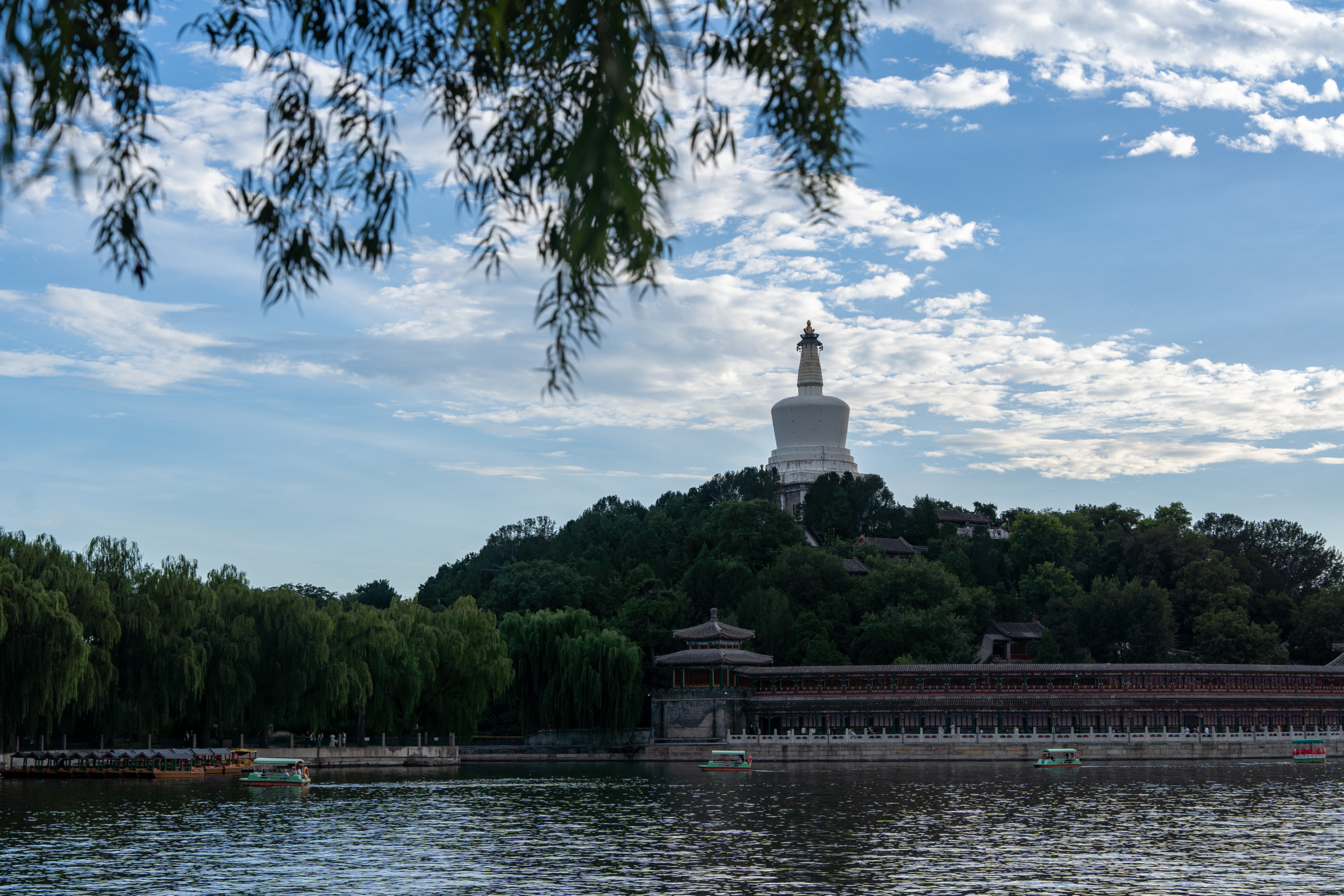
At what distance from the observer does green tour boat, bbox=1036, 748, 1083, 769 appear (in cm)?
5028

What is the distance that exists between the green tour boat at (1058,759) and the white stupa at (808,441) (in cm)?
5127

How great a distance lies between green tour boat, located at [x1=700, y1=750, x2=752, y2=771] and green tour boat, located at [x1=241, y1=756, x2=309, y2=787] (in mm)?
16017

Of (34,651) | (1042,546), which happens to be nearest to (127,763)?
(34,651)

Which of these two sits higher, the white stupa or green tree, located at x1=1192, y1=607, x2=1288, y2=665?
the white stupa

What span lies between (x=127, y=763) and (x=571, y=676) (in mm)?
19334

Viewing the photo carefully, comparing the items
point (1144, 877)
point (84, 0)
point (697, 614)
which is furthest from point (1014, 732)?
point (84, 0)

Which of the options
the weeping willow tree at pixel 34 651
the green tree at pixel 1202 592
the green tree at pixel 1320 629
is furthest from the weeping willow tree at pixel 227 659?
the green tree at pixel 1320 629

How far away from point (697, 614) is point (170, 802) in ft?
127

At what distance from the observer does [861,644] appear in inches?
2591

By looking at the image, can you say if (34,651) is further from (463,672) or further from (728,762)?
(728,762)

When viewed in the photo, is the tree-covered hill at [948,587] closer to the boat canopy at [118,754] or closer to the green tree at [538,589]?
the green tree at [538,589]

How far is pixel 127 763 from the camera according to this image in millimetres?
42625

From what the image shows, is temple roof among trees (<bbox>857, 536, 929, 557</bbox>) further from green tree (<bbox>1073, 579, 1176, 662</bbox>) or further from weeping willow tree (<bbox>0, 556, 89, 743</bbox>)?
weeping willow tree (<bbox>0, 556, 89, 743</bbox>)

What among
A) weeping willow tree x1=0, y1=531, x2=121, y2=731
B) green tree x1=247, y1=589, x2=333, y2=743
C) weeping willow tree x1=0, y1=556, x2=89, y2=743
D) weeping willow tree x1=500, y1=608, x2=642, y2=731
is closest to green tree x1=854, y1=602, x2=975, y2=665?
weeping willow tree x1=500, y1=608, x2=642, y2=731
